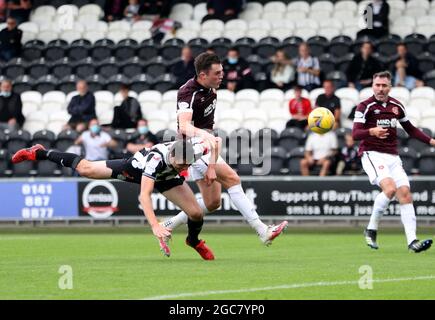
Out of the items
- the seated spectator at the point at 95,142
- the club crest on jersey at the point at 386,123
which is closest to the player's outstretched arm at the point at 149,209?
the club crest on jersey at the point at 386,123

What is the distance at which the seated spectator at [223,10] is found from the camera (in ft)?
92.0

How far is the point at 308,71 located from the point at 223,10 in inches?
178

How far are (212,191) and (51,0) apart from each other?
18424mm

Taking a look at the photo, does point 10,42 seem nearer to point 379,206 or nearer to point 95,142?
point 95,142

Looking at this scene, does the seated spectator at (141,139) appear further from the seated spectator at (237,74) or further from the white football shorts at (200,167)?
the white football shorts at (200,167)

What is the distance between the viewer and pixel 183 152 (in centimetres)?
1223

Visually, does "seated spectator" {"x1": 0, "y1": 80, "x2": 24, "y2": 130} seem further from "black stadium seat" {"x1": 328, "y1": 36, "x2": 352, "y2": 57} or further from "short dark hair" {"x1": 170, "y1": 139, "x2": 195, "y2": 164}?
"short dark hair" {"x1": 170, "y1": 139, "x2": 195, "y2": 164}

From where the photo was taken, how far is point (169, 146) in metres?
12.3

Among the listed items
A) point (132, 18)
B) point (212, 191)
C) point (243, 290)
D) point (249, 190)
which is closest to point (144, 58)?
point (132, 18)

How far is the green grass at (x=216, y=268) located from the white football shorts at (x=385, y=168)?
0.97 m

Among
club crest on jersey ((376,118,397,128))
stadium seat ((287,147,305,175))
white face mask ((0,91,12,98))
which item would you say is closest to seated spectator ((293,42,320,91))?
stadium seat ((287,147,305,175))

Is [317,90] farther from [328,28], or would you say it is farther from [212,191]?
[212,191]

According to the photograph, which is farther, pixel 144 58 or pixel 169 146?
pixel 144 58

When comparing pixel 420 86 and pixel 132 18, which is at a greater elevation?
pixel 132 18
